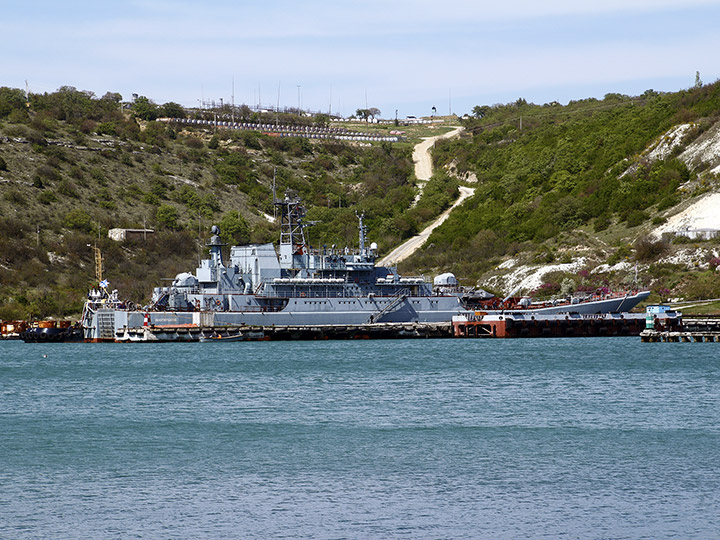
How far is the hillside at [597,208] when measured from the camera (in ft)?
297

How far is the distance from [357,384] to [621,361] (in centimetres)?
1749

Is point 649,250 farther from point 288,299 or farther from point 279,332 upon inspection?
point 279,332

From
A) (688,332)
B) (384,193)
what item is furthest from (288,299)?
(384,193)

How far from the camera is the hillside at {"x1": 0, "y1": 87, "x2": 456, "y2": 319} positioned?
107250 millimetres

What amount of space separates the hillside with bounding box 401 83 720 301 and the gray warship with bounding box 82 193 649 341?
506 inches

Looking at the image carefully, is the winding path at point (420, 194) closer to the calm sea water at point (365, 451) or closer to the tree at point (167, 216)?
the tree at point (167, 216)

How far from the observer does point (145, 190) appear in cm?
13712

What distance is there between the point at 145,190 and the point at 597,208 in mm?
64229

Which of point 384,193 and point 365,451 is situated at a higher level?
point 384,193

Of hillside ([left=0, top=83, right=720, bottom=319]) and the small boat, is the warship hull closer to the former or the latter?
the small boat

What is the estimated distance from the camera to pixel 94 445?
104 feet

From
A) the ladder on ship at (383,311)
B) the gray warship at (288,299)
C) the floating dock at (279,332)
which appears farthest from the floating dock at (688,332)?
the ladder on ship at (383,311)

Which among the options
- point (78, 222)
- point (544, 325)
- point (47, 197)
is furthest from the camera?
point (47, 197)

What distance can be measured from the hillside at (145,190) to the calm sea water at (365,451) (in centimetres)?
5368
